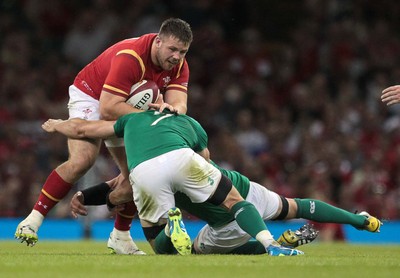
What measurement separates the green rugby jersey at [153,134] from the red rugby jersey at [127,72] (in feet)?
1.75

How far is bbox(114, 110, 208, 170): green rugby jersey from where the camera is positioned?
26.6 ft

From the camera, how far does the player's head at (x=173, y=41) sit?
28.9 feet

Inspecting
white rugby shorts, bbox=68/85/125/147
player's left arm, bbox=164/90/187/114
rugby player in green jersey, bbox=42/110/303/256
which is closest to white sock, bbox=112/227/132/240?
white rugby shorts, bbox=68/85/125/147

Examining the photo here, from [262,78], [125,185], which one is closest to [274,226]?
[262,78]

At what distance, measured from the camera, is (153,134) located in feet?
26.8

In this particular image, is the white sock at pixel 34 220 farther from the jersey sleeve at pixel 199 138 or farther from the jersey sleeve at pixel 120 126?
the jersey sleeve at pixel 199 138

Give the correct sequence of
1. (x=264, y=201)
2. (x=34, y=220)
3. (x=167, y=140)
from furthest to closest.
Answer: (x=34, y=220) → (x=264, y=201) → (x=167, y=140)

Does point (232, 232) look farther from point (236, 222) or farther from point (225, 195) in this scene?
point (225, 195)

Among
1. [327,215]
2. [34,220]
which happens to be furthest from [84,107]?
[327,215]

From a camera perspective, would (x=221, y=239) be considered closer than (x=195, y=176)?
No

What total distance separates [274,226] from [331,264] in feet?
25.3

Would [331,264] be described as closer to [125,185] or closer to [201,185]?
[201,185]

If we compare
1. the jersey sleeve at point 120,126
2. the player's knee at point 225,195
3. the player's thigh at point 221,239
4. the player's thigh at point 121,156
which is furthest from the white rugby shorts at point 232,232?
the player's thigh at point 121,156

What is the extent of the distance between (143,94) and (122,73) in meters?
0.41
